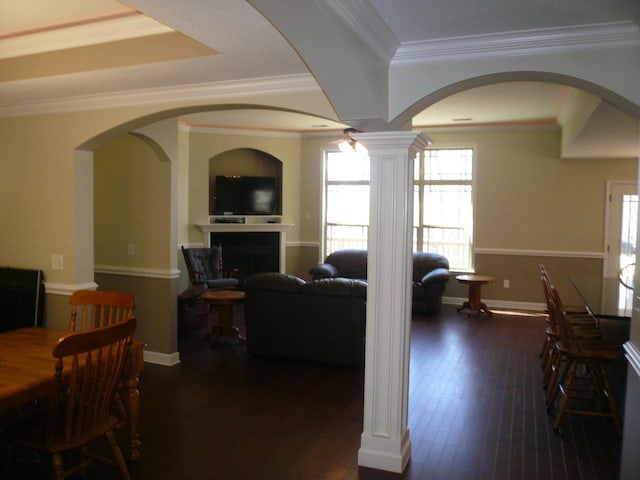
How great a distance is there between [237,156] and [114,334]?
22.3 ft

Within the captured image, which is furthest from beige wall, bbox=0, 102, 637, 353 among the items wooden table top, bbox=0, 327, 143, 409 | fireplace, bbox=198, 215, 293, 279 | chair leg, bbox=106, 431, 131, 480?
chair leg, bbox=106, 431, 131, 480

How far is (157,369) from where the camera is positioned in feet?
16.2

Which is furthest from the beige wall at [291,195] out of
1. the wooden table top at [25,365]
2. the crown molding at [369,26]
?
the crown molding at [369,26]

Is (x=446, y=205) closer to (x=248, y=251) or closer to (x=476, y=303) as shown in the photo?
(x=476, y=303)

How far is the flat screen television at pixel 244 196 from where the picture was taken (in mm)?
8586

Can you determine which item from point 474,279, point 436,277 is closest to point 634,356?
point 436,277

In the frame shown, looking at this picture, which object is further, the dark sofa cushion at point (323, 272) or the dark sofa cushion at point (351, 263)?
the dark sofa cushion at point (351, 263)

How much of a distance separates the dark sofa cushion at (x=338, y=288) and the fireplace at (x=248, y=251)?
144 inches

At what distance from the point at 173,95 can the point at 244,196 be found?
194 inches

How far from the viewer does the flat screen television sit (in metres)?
8.59

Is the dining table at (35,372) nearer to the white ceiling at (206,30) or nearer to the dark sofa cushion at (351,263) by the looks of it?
the white ceiling at (206,30)

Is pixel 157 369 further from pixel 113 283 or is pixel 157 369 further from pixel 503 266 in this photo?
pixel 503 266

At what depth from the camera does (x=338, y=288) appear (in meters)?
4.79

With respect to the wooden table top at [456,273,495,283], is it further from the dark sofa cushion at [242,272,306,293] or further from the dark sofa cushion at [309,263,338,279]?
the dark sofa cushion at [242,272,306,293]
